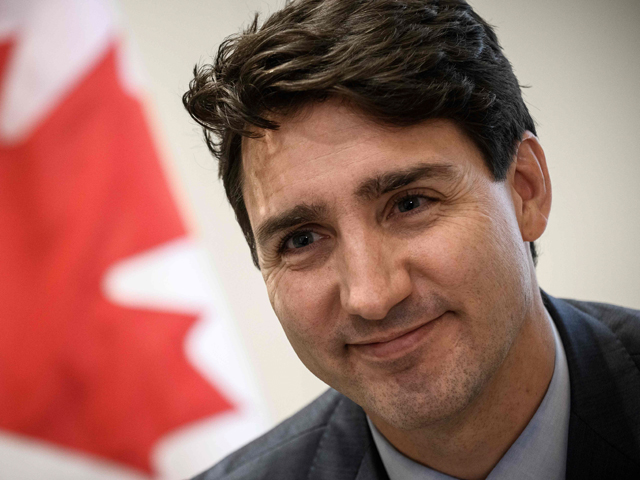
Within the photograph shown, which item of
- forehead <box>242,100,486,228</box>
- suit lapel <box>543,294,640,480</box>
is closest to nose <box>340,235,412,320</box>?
forehead <box>242,100,486,228</box>

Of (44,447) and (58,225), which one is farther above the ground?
(58,225)

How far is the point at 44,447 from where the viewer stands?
2.25 metres

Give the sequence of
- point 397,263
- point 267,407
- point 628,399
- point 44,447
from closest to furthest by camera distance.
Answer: point 397,263 < point 628,399 < point 44,447 < point 267,407

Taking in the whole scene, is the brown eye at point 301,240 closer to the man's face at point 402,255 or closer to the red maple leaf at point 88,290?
the man's face at point 402,255

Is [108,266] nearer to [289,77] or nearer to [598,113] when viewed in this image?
[289,77]

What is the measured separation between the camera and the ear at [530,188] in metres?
1.39

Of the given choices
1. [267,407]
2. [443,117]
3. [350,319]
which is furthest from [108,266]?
[443,117]

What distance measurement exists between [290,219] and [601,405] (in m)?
0.84

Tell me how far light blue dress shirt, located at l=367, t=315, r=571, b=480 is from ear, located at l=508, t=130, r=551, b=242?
0.35 metres

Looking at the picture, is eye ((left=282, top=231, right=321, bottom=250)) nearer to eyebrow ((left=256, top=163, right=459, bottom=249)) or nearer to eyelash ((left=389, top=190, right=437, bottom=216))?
eyebrow ((left=256, top=163, right=459, bottom=249))

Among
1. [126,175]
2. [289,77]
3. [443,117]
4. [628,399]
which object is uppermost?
[289,77]

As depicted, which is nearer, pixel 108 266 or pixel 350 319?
pixel 350 319

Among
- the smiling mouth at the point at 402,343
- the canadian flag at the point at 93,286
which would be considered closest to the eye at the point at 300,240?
the smiling mouth at the point at 402,343

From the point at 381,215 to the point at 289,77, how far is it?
1.16ft
